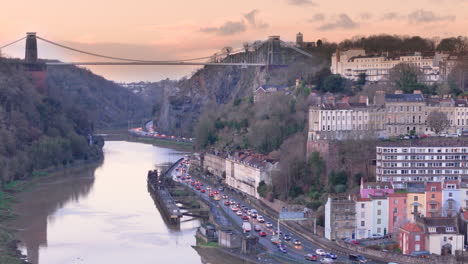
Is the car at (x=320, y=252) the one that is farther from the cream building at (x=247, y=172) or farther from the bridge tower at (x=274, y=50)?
the bridge tower at (x=274, y=50)

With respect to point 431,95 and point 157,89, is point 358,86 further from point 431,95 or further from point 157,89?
point 157,89

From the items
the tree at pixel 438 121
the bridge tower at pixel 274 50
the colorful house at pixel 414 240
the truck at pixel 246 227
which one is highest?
the bridge tower at pixel 274 50

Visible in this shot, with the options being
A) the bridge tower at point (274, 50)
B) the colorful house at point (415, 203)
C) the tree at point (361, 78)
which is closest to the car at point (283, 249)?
the colorful house at point (415, 203)

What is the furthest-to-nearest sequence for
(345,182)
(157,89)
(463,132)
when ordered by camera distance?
(157,89) → (463,132) → (345,182)

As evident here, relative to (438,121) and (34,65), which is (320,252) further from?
(34,65)

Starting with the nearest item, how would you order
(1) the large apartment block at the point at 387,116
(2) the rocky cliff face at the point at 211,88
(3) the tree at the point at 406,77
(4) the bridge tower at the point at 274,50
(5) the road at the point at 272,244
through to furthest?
(5) the road at the point at 272,244 → (1) the large apartment block at the point at 387,116 → (3) the tree at the point at 406,77 → (2) the rocky cliff face at the point at 211,88 → (4) the bridge tower at the point at 274,50

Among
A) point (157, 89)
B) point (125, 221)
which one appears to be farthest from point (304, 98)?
point (157, 89)
